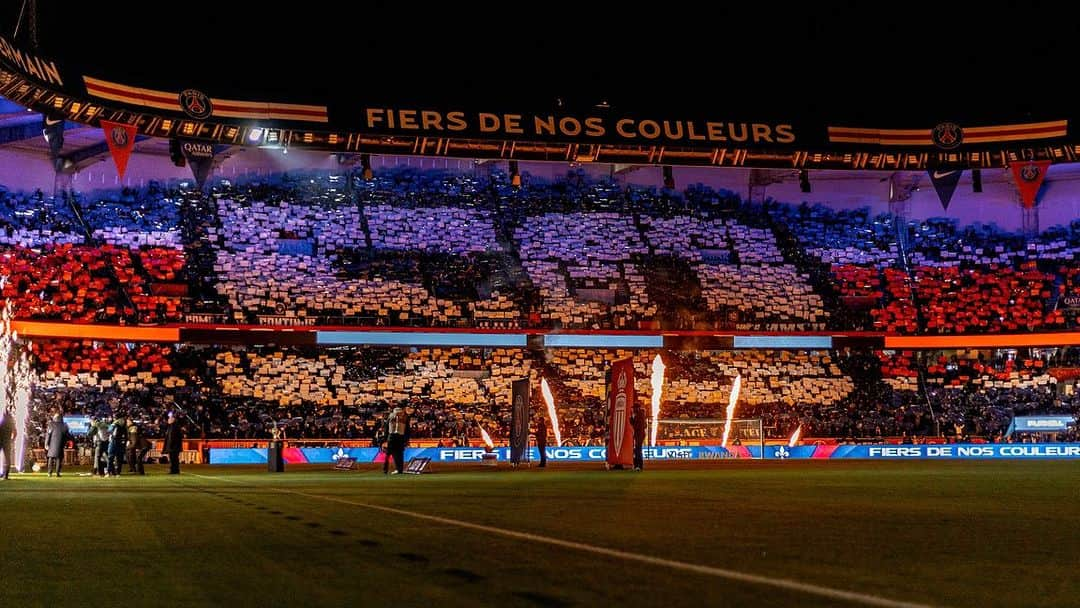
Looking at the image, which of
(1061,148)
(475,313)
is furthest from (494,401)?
(1061,148)

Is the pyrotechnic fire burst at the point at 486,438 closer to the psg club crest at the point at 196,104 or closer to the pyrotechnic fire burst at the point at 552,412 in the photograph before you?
the pyrotechnic fire burst at the point at 552,412

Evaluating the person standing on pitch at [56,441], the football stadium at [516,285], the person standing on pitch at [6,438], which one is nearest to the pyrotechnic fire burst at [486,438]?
the football stadium at [516,285]

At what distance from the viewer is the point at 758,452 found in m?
43.0

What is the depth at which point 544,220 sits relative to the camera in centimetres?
5556

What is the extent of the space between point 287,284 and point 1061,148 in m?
30.7

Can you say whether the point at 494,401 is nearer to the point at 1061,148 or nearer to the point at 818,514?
the point at 1061,148

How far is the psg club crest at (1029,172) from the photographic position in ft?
159

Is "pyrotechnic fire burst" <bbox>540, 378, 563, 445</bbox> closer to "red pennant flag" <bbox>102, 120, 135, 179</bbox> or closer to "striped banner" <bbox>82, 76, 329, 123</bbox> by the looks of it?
"striped banner" <bbox>82, 76, 329, 123</bbox>

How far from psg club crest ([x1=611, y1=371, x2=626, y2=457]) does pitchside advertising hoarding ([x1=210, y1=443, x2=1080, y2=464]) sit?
415 inches

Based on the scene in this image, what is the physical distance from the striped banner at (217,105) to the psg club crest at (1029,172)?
27441 millimetres

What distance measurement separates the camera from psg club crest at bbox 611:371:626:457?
1125 inches

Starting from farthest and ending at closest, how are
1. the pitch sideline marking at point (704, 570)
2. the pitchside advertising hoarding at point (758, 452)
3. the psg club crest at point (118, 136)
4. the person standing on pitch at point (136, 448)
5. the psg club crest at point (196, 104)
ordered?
the pitchside advertising hoarding at point (758, 452) < the psg club crest at point (196, 104) < the psg club crest at point (118, 136) < the person standing on pitch at point (136, 448) < the pitch sideline marking at point (704, 570)

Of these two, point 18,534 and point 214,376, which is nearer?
point 18,534

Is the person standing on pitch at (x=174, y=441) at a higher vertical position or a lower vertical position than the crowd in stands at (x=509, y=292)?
lower
